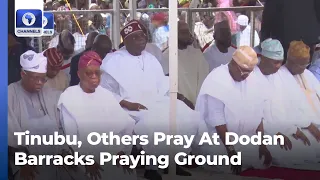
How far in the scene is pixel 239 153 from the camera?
12.7 feet

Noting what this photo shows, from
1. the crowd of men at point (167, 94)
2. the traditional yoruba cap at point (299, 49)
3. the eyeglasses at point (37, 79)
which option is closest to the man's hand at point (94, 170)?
the crowd of men at point (167, 94)

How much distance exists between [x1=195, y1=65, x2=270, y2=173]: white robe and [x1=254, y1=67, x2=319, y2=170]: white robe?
0.20ft

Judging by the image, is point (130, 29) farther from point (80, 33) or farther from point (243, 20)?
point (243, 20)

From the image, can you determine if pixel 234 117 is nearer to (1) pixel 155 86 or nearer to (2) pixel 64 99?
(1) pixel 155 86

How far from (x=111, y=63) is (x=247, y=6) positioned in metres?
1.04

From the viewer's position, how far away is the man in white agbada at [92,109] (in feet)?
12.8

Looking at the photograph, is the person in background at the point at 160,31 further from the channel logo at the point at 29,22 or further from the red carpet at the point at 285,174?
the red carpet at the point at 285,174

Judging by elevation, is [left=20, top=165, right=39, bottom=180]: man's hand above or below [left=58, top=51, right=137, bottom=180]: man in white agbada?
below

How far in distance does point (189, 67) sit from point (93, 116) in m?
0.77

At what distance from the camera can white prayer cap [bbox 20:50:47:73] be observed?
3.87 m

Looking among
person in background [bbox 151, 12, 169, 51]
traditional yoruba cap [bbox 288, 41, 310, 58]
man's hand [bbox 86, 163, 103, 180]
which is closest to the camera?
traditional yoruba cap [bbox 288, 41, 310, 58]

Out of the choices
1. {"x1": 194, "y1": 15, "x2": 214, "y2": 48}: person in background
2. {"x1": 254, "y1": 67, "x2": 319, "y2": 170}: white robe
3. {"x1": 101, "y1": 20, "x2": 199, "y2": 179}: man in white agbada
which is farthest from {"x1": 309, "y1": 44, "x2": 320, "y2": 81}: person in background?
{"x1": 101, "y1": 20, "x2": 199, "y2": 179}: man in white agbada

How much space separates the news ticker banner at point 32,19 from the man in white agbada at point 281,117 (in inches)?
59.1

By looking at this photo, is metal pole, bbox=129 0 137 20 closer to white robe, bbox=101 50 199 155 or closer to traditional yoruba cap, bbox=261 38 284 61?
white robe, bbox=101 50 199 155
